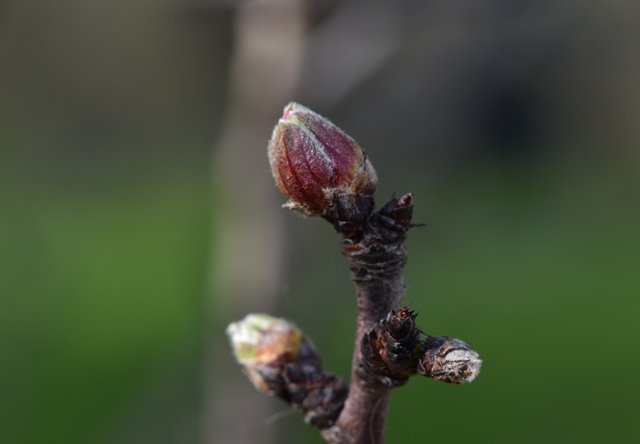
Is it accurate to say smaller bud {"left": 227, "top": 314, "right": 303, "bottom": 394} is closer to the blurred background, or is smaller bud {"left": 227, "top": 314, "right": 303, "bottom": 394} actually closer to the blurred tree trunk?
the blurred background

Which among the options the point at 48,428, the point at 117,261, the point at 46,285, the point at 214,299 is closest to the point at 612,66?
the point at 117,261

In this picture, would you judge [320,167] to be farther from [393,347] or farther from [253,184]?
[253,184]

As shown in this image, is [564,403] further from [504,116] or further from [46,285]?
[504,116]

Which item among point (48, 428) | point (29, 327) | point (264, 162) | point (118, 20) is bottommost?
point (48, 428)

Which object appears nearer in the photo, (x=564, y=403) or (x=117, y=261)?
(x=564, y=403)

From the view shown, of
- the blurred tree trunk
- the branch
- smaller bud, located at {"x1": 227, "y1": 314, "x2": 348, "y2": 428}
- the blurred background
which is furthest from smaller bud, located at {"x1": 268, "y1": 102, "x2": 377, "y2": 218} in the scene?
the blurred tree trunk

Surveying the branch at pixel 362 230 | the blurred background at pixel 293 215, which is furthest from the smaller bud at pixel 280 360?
the blurred background at pixel 293 215
